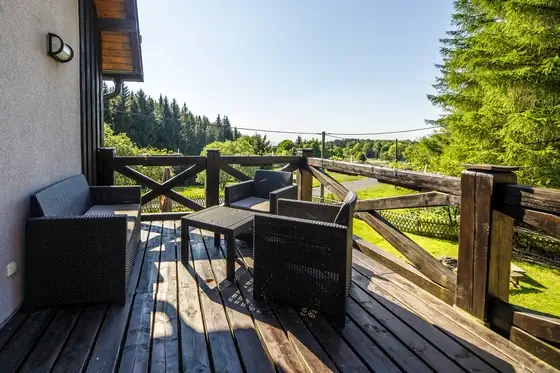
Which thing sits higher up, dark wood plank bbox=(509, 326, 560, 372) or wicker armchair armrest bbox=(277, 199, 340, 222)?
wicker armchair armrest bbox=(277, 199, 340, 222)

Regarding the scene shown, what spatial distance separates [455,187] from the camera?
2195 mm

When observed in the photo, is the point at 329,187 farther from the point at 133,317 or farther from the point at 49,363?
the point at 49,363

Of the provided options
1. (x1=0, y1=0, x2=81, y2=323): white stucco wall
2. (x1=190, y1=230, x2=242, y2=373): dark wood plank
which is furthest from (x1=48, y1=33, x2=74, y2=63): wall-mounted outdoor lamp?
(x1=190, y1=230, x2=242, y2=373): dark wood plank

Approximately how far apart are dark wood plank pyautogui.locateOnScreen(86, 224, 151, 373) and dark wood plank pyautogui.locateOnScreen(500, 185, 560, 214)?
92.1 inches

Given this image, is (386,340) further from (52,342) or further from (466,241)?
(52,342)

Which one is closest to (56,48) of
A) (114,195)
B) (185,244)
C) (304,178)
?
(114,195)

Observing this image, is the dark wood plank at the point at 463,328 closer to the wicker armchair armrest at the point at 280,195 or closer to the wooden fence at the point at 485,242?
the wooden fence at the point at 485,242

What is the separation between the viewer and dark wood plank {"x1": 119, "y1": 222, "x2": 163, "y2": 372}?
1.60 meters

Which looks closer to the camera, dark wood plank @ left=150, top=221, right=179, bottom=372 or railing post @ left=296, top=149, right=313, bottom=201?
dark wood plank @ left=150, top=221, right=179, bottom=372

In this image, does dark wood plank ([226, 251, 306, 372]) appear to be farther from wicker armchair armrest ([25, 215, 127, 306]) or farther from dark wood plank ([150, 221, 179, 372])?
wicker armchair armrest ([25, 215, 127, 306])

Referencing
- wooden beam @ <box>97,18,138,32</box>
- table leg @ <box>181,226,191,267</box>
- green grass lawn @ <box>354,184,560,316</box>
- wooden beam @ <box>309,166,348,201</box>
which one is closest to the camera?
table leg @ <box>181,226,191,267</box>

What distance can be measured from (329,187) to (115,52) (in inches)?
161

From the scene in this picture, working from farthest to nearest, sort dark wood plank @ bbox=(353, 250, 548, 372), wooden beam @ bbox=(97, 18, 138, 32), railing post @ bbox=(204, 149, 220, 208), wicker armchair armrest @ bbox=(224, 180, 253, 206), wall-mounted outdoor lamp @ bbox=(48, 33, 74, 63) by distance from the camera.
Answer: railing post @ bbox=(204, 149, 220, 208) < wooden beam @ bbox=(97, 18, 138, 32) < wicker armchair armrest @ bbox=(224, 180, 253, 206) < wall-mounted outdoor lamp @ bbox=(48, 33, 74, 63) < dark wood plank @ bbox=(353, 250, 548, 372)

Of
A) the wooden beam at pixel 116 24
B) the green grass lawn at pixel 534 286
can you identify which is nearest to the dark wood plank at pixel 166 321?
the wooden beam at pixel 116 24
